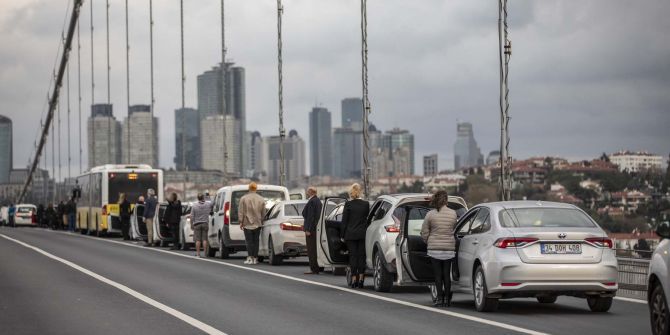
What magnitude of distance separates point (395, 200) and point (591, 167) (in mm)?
121468

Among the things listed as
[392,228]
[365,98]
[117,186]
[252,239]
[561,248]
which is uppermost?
[365,98]

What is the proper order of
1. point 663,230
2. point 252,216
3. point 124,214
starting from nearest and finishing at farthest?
1. point 663,230
2. point 252,216
3. point 124,214

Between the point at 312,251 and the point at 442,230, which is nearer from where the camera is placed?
the point at 442,230

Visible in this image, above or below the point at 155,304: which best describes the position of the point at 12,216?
above

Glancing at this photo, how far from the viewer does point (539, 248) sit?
17.5 meters

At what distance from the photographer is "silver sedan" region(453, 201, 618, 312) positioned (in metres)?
17.4

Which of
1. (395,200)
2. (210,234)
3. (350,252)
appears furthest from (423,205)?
(210,234)

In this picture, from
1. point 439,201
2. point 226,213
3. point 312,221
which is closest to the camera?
point 439,201

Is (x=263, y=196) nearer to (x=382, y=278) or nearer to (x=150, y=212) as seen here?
(x=150, y=212)

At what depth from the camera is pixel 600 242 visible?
17.5m

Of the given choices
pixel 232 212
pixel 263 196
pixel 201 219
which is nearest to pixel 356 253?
pixel 232 212

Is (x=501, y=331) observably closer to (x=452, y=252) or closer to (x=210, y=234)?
(x=452, y=252)

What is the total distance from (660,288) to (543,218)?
4439 millimetres

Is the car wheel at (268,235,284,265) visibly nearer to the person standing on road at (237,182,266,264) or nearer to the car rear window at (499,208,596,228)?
the person standing on road at (237,182,266,264)
